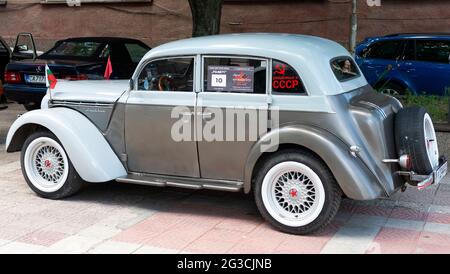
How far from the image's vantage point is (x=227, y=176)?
16.4 feet

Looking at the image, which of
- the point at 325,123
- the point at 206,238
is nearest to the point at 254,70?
the point at 325,123

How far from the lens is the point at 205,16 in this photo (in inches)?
364

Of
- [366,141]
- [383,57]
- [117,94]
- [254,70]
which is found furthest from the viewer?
[383,57]

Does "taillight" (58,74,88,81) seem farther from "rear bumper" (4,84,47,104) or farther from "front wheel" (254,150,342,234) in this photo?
"front wheel" (254,150,342,234)

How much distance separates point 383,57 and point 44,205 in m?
7.31

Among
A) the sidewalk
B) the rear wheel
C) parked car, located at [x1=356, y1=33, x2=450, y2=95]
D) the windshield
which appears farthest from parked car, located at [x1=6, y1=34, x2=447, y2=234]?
parked car, located at [x1=356, y1=33, x2=450, y2=95]

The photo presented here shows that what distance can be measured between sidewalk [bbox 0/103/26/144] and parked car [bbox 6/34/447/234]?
12.3 feet

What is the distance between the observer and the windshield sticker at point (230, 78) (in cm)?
492

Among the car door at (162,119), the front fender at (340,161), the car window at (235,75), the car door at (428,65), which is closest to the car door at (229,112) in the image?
the car window at (235,75)

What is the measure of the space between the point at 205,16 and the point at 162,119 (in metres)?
4.50

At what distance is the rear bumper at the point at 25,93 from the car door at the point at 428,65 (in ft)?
21.1

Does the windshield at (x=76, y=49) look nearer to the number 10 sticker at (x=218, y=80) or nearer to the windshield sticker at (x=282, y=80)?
the number 10 sticker at (x=218, y=80)
